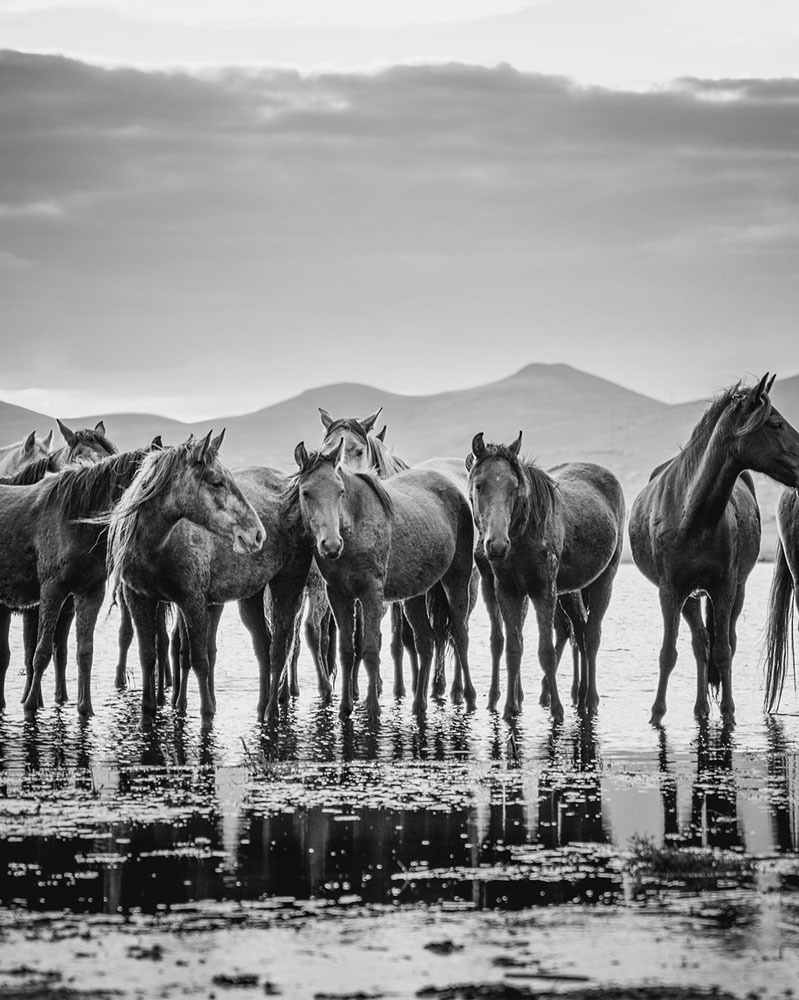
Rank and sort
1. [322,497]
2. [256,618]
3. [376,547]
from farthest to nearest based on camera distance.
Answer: [256,618] < [376,547] < [322,497]

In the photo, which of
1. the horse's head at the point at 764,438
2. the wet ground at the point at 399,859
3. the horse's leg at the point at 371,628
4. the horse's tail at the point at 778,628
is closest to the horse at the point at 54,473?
the wet ground at the point at 399,859

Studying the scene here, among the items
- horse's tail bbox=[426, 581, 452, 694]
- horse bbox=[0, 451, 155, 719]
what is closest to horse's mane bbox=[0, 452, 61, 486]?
horse bbox=[0, 451, 155, 719]

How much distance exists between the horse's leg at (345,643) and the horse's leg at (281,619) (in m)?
0.43

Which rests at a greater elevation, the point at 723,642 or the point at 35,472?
the point at 35,472

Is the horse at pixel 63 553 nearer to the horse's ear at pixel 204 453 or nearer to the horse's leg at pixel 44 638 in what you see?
the horse's leg at pixel 44 638

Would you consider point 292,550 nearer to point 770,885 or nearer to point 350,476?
point 350,476

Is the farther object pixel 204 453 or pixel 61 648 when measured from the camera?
pixel 61 648

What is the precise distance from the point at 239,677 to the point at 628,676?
4294 millimetres

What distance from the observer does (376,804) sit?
8.02 m

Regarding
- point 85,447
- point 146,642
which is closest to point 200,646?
point 146,642

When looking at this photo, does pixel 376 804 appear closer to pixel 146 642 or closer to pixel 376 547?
pixel 146 642

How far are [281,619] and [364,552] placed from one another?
1.04 meters

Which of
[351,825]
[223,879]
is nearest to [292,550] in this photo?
[351,825]

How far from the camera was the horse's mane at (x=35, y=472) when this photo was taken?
15.3 m
